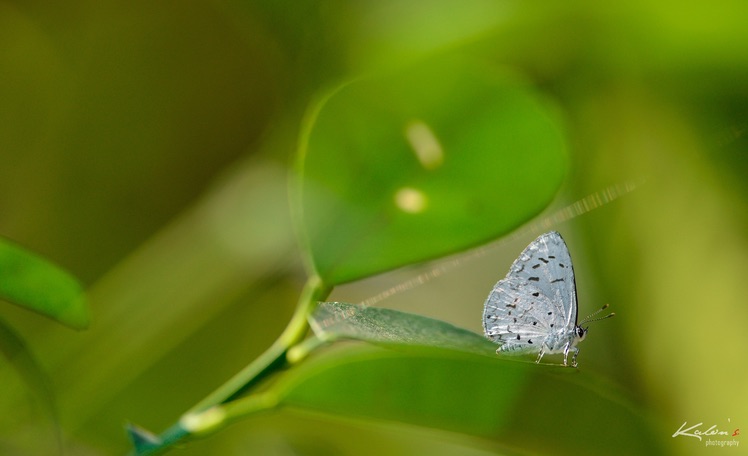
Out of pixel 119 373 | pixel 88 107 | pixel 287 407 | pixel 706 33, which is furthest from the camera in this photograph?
pixel 88 107

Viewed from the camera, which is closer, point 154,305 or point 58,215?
point 154,305

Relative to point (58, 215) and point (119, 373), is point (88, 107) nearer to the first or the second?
point (58, 215)

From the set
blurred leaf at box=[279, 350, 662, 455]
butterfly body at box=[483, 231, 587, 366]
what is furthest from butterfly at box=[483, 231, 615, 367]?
blurred leaf at box=[279, 350, 662, 455]

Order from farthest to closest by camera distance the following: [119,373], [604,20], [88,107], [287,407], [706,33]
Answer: [88,107] < [604,20] < [706,33] < [119,373] < [287,407]

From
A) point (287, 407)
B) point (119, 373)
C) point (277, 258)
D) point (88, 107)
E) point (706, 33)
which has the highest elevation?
point (88, 107)

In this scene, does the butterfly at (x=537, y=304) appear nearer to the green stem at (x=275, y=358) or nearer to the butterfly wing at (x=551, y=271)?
the butterfly wing at (x=551, y=271)

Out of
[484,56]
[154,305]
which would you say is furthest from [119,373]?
[484,56]

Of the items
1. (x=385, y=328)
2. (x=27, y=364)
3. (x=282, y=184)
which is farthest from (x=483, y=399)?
(x=282, y=184)

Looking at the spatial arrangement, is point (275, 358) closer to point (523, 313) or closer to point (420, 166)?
point (420, 166)
